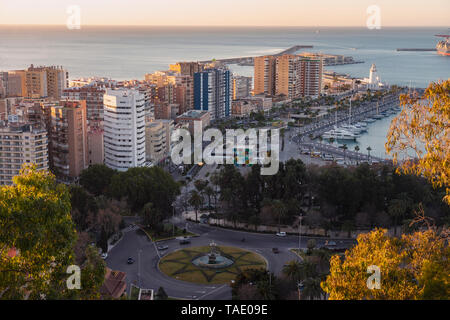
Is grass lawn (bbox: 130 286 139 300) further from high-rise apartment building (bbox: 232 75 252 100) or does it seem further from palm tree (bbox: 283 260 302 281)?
high-rise apartment building (bbox: 232 75 252 100)

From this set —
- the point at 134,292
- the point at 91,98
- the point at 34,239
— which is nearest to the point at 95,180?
the point at 134,292

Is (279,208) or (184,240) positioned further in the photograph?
(279,208)

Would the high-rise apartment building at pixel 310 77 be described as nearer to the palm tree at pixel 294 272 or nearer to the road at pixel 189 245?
the road at pixel 189 245

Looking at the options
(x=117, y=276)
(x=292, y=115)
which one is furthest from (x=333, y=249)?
(x=292, y=115)

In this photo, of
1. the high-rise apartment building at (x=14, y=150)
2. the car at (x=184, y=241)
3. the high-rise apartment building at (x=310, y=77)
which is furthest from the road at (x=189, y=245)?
the high-rise apartment building at (x=310, y=77)

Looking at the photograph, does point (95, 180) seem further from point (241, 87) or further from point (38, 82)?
point (241, 87)
